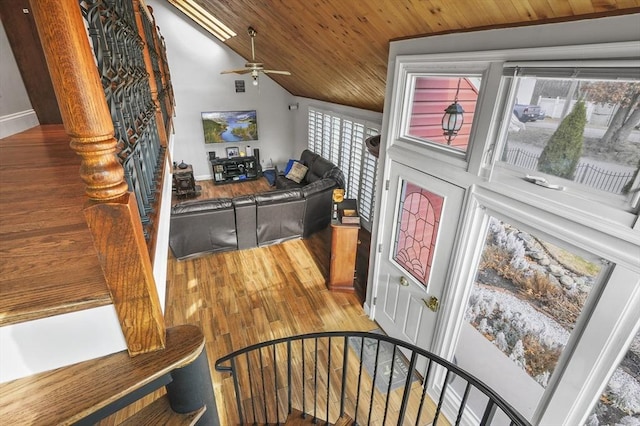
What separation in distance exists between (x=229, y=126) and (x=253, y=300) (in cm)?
576

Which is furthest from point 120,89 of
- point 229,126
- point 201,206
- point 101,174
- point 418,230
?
point 229,126

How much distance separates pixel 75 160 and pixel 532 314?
3203 millimetres

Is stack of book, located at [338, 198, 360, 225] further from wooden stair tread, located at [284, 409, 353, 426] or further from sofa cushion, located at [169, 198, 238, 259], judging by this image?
wooden stair tread, located at [284, 409, 353, 426]

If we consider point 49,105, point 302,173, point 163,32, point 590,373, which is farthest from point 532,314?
point 163,32

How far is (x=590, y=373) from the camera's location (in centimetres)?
158

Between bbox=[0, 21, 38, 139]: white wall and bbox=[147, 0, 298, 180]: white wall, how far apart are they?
5.03 meters

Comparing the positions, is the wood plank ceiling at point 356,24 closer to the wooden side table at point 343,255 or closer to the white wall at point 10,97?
the wooden side table at point 343,255

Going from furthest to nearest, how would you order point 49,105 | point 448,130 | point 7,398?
point 49,105, point 448,130, point 7,398

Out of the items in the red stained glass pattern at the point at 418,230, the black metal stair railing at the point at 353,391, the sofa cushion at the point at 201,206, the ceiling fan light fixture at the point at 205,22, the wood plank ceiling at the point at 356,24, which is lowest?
the black metal stair railing at the point at 353,391

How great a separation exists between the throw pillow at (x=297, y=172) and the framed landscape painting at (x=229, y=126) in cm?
196

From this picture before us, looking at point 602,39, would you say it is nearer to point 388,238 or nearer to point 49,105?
point 388,238

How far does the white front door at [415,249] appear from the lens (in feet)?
7.77

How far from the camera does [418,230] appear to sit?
2729mm

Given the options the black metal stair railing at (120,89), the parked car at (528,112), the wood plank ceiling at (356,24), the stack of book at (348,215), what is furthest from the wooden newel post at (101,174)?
the stack of book at (348,215)
